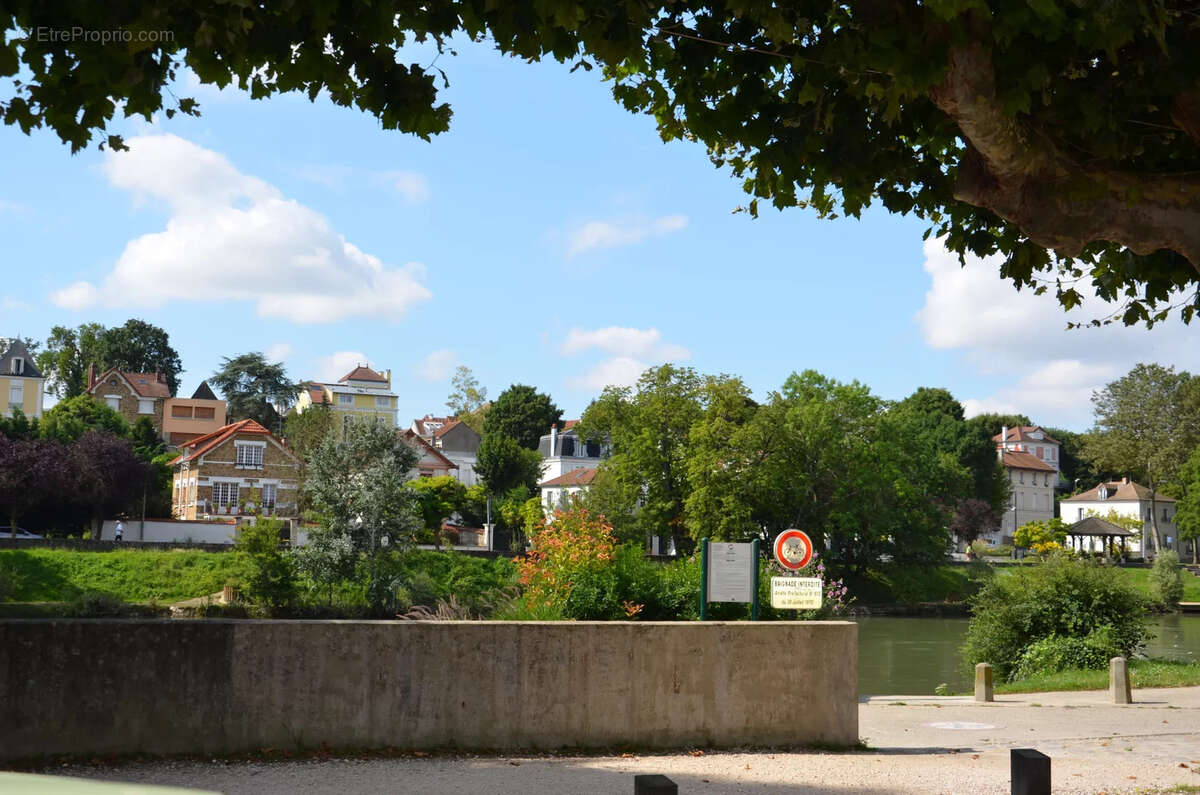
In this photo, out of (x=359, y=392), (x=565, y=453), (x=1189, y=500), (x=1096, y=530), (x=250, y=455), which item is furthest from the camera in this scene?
(x=359, y=392)

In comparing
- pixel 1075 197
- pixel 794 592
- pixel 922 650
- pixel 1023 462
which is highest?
pixel 1023 462

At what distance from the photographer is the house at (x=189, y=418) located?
117 metres

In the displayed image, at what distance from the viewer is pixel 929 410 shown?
339 ft

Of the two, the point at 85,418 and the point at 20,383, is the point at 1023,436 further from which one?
the point at 20,383

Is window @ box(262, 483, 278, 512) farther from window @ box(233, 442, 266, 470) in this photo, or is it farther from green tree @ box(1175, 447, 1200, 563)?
green tree @ box(1175, 447, 1200, 563)

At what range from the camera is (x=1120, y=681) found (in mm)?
15359

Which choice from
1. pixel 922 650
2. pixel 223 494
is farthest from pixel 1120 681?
pixel 223 494

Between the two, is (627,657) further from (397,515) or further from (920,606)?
(920,606)

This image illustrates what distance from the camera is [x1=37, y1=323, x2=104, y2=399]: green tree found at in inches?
5044

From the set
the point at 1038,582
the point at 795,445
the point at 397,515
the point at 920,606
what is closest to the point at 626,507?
the point at 795,445

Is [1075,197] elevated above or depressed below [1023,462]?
below

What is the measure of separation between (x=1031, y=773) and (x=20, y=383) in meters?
119

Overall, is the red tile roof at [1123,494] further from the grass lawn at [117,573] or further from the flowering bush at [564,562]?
the flowering bush at [564,562]

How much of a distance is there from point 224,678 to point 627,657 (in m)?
3.32
